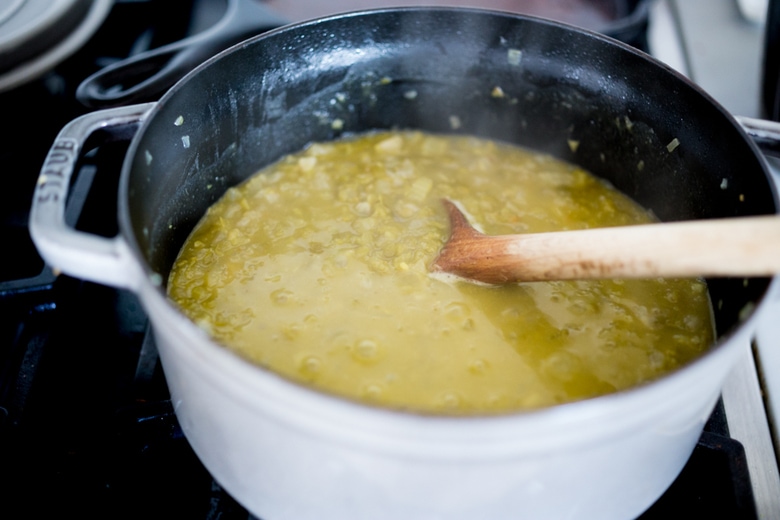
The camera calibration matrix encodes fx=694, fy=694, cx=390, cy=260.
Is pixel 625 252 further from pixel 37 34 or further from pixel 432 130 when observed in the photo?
pixel 37 34

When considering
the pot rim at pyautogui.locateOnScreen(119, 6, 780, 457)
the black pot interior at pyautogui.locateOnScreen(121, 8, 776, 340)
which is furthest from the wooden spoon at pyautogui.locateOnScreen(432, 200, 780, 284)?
the black pot interior at pyautogui.locateOnScreen(121, 8, 776, 340)

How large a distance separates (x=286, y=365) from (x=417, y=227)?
0.48m

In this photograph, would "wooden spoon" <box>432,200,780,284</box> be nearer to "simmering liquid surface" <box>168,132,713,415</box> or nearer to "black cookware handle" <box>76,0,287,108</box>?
"simmering liquid surface" <box>168,132,713,415</box>

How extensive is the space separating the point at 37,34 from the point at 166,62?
0.29 m

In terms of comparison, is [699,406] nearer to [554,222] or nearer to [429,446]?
[429,446]

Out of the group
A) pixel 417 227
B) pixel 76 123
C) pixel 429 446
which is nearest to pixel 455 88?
pixel 417 227

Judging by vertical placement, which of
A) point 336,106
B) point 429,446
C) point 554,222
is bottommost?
point 554,222

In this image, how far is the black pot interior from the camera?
1.29m

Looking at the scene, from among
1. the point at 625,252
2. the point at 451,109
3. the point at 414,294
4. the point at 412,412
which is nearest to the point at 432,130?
the point at 451,109

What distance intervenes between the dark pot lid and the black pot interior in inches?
17.4

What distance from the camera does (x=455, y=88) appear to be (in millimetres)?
1692

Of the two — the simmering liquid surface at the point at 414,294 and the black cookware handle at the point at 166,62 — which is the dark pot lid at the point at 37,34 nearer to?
the black cookware handle at the point at 166,62

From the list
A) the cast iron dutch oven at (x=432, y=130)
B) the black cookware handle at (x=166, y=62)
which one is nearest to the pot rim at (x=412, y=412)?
the cast iron dutch oven at (x=432, y=130)

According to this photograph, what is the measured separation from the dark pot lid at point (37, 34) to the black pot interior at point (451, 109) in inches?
17.4
